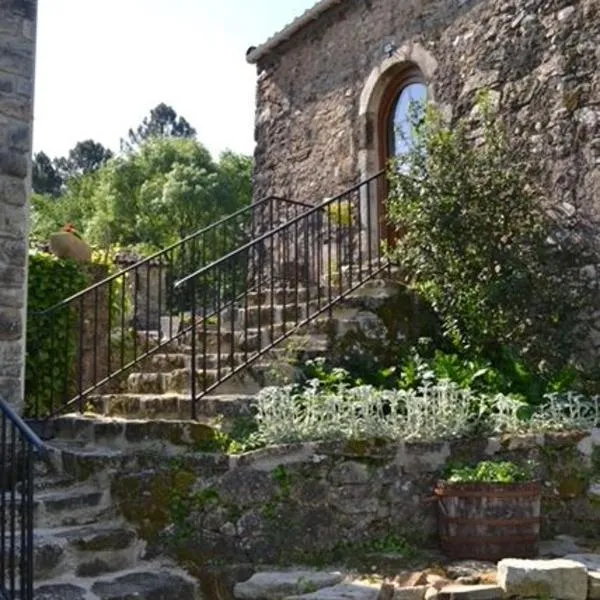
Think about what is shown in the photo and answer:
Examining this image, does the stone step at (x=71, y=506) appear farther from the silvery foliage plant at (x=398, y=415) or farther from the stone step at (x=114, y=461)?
the silvery foliage plant at (x=398, y=415)

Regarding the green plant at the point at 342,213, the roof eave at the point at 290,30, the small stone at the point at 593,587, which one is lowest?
the small stone at the point at 593,587

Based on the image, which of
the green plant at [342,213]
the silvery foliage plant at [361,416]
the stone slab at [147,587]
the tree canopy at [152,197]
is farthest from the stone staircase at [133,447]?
the tree canopy at [152,197]

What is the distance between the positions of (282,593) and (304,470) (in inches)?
34.6

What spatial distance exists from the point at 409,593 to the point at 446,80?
18.2 ft

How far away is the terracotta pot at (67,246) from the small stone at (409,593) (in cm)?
522

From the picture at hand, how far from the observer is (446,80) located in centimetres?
841

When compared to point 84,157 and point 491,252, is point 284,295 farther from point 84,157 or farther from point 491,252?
point 84,157

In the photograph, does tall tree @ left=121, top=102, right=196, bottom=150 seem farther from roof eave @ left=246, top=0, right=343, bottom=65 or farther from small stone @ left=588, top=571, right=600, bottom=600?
small stone @ left=588, top=571, right=600, bottom=600

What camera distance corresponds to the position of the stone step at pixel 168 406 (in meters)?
5.80

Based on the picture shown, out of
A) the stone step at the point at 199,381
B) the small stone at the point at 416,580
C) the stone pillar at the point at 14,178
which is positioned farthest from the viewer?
the stone step at the point at 199,381

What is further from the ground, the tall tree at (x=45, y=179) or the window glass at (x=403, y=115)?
the tall tree at (x=45, y=179)

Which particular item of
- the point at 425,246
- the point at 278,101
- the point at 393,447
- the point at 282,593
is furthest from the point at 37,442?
the point at 278,101

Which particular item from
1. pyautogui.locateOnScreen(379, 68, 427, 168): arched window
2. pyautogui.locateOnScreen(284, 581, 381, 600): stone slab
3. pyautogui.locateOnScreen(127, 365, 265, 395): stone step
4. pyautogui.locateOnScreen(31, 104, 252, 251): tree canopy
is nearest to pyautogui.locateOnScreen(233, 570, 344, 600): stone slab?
pyautogui.locateOnScreen(284, 581, 381, 600): stone slab

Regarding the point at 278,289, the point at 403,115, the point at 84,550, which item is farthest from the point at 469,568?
the point at 403,115
